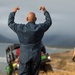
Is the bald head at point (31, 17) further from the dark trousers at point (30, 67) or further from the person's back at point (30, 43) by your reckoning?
the dark trousers at point (30, 67)

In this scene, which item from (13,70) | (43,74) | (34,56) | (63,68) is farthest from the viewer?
(63,68)

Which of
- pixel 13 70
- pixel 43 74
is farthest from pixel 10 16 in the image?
pixel 43 74

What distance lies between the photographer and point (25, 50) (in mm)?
8305

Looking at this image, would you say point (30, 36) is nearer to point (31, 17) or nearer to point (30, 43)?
point (30, 43)

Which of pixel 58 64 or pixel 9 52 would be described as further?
pixel 58 64

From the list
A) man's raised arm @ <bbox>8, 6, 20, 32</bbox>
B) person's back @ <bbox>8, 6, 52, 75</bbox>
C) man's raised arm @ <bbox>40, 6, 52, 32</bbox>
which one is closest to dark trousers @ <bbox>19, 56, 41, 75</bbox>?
person's back @ <bbox>8, 6, 52, 75</bbox>

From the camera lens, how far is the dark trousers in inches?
328

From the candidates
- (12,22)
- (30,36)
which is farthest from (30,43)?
(12,22)

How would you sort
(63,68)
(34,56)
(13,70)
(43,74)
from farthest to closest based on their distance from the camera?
(63,68) → (43,74) → (13,70) → (34,56)

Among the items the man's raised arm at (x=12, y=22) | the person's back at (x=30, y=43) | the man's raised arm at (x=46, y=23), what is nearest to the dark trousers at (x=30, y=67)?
the person's back at (x=30, y=43)

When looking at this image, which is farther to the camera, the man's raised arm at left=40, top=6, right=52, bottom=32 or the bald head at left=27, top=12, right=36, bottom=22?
the man's raised arm at left=40, top=6, right=52, bottom=32

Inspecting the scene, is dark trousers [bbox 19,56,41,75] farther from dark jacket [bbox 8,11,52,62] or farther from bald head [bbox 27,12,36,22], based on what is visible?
bald head [bbox 27,12,36,22]

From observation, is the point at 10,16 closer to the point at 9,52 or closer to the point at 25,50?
the point at 25,50

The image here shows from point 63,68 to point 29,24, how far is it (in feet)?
29.6
